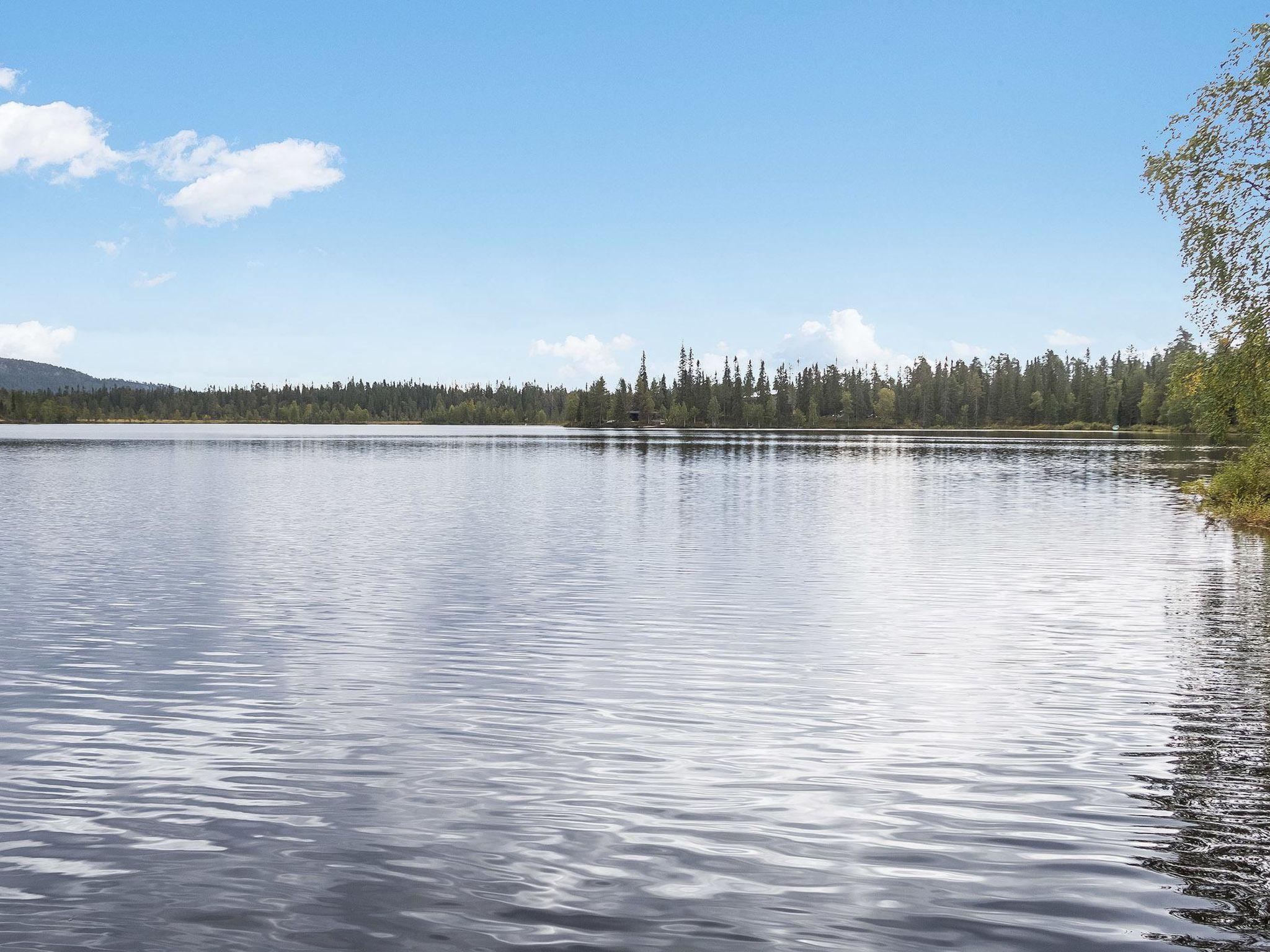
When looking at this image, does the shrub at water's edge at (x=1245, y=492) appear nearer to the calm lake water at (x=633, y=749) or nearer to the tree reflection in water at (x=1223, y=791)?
→ the calm lake water at (x=633, y=749)

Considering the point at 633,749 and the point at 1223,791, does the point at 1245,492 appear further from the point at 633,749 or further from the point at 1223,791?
the point at 633,749

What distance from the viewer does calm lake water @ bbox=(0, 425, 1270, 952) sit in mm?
8773

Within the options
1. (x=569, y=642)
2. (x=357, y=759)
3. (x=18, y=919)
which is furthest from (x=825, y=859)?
(x=569, y=642)

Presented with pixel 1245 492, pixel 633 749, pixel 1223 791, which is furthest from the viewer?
pixel 1245 492

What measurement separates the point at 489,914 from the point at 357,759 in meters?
4.80

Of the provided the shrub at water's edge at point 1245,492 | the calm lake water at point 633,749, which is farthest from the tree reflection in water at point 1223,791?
the shrub at water's edge at point 1245,492

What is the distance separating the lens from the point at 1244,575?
3033cm

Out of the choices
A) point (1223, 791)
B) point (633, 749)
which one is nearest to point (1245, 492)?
point (1223, 791)

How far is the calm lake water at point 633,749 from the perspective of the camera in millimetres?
8773

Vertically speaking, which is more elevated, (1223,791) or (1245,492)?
(1245,492)

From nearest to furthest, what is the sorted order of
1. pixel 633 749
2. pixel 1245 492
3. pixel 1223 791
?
pixel 1223 791, pixel 633 749, pixel 1245 492

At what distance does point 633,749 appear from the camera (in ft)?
43.8

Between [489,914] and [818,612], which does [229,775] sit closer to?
[489,914]

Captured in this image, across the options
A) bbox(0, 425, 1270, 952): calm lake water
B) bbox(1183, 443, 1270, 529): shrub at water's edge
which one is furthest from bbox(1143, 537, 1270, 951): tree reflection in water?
bbox(1183, 443, 1270, 529): shrub at water's edge
